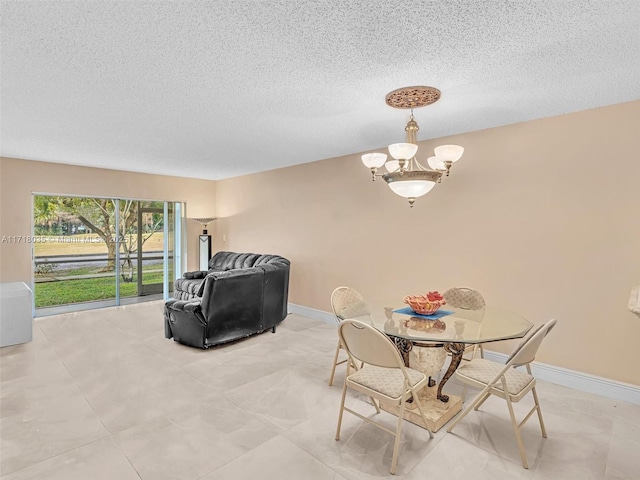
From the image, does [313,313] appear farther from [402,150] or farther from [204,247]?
[402,150]

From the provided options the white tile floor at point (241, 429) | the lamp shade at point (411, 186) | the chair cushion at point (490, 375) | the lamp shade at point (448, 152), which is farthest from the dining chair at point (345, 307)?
the lamp shade at point (448, 152)

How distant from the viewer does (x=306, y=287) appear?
555cm

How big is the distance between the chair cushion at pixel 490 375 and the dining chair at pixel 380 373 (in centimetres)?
39

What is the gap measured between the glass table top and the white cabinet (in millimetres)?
4321

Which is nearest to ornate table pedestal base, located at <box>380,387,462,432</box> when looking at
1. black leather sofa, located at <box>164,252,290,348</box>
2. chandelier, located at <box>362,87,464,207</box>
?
chandelier, located at <box>362,87,464,207</box>

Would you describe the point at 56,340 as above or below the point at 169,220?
below

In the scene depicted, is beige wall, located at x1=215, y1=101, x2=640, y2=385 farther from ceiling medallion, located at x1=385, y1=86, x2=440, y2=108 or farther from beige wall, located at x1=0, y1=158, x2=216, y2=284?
beige wall, located at x1=0, y1=158, x2=216, y2=284

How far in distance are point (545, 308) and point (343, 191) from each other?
2.84 meters

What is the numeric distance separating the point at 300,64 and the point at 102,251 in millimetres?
5841

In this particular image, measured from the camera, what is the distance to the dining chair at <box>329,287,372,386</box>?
2975mm

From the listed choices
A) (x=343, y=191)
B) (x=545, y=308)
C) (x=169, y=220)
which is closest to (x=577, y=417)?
(x=545, y=308)

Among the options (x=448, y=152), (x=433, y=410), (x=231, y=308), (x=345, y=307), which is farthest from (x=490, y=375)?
(x=231, y=308)

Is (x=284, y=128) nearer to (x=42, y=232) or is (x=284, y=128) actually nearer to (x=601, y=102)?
(x=601, y=102)

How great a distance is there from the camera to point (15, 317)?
13.5 feet
